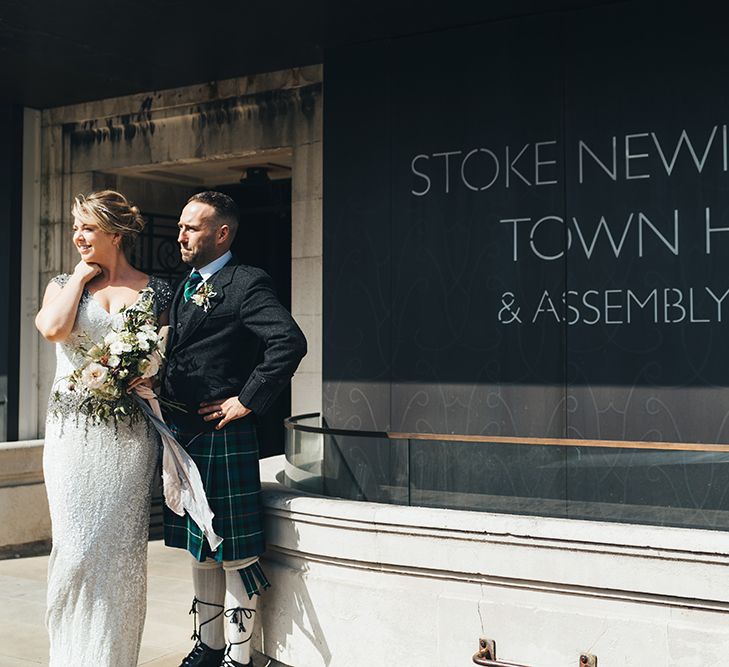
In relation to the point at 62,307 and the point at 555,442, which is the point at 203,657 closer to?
the point at 62,307

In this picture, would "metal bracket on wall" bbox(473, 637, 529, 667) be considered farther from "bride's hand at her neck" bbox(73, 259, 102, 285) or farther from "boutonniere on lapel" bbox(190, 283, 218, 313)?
"bride's hand at her neck" bbox(73, 259, 102, 285)

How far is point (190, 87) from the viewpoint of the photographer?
335 inches

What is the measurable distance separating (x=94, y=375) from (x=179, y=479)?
1.83ft

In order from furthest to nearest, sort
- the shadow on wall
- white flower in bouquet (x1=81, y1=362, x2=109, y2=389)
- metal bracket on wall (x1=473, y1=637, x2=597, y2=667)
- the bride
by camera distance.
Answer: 1. the shadow on wall
2. the bride
3. white flower in bouquet (x1=81, y1=362, x2=109, y2=389)
4. metal bracket on wall (x1=473, y1=637, x2=597, y2=667)

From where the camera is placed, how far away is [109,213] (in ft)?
13.6

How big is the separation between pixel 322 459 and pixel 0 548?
14.4 feet

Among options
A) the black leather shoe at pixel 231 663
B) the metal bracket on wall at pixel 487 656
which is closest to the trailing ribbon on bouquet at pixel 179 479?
the black leather shoe at pixel 231 663

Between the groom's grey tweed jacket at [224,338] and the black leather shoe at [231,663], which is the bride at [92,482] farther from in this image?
the black leather shoe at [231,663]

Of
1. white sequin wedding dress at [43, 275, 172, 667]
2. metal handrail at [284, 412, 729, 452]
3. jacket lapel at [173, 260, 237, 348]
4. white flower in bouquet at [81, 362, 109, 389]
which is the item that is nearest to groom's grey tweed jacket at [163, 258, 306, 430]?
jacket lapel at [173, 260, 237, 348]

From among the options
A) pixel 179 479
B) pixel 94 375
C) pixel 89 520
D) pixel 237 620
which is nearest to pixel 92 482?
pixel 89 520

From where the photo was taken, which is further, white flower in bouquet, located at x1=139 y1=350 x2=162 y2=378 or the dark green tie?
the dark green tie

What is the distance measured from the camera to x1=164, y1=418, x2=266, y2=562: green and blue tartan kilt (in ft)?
Answer: 13.7

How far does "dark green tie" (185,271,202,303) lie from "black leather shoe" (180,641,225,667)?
1.49 meters

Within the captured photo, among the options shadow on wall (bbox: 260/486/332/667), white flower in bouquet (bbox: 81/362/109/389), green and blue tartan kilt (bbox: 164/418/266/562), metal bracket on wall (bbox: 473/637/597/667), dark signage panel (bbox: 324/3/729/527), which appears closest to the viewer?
metal bracket on wall (bbox: 473/637/597/667)
